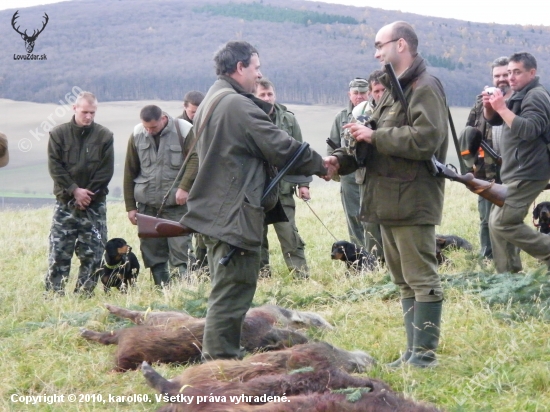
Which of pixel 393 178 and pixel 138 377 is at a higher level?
pixel 393 178

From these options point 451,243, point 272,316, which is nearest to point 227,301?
point 272,316

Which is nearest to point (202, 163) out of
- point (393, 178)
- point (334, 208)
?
point (393, 178)

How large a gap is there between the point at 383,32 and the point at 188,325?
2.70 metres

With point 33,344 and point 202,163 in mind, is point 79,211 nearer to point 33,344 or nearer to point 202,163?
point 33,344

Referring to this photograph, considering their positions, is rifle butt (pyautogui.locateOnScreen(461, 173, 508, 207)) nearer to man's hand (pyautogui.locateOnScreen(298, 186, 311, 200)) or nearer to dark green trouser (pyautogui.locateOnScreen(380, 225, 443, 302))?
dark green trouser (pyautogui.locateOnScreen(380, 225, 443, 302))

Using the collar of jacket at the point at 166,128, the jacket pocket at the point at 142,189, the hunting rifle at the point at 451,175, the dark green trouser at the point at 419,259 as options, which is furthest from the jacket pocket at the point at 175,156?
the hunting rifle at the point at 451,175

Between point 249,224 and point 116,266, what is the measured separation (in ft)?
13.6

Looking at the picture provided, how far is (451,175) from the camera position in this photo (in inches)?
208

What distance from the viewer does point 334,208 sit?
18141 millimetres

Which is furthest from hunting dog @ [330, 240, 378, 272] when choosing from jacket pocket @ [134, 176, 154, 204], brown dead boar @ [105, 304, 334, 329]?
brown dead boar @ [105, 304, 334, 329]

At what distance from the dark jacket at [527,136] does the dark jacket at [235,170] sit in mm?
3460

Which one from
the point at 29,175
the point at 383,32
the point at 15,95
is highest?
the point at 383,32

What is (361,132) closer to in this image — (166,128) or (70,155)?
(166,128)

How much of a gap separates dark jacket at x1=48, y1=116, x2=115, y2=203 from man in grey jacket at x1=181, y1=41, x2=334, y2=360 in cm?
396
